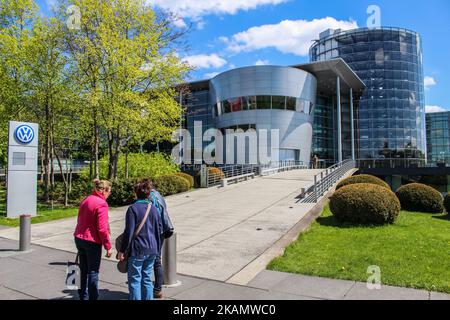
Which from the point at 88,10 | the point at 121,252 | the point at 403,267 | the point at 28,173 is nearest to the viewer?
the point at 121,252

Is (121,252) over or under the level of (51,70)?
under

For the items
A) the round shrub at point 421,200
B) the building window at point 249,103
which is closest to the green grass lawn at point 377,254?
the round shrub at point 421,200

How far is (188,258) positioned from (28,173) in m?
9.19

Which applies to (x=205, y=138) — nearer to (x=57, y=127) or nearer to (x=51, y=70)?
(x=57, y=127)

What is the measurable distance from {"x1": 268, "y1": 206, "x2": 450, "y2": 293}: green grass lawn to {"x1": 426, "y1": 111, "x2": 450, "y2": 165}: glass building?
2968 inches

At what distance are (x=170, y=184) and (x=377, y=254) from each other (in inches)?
559

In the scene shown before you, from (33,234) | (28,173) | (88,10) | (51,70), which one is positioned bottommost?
(33,234)

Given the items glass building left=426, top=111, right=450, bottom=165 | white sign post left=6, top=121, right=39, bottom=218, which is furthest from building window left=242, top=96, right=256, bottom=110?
glass building left=426, top=111, right=450, bottom=165

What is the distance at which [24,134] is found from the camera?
1397 cm

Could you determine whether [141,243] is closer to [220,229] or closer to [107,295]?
[107,295]

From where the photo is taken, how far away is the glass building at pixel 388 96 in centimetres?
5581

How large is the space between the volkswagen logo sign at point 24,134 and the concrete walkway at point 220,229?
344 centimetres

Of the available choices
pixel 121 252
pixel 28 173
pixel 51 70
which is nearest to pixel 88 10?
pixel 51 70

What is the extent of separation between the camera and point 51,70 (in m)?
16.7
